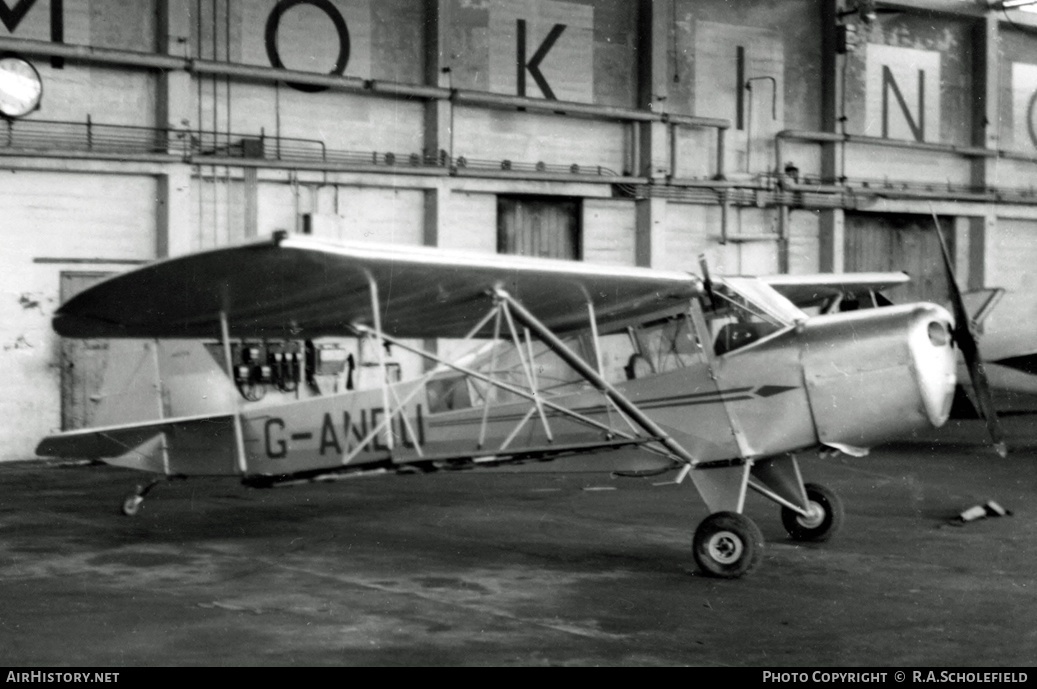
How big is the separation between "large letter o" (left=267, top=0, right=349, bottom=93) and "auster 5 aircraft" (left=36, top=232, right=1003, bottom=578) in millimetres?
9514

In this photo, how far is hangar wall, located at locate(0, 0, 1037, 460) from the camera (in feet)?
55.8

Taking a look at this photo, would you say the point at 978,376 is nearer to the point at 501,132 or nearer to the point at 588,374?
the point at 588,374

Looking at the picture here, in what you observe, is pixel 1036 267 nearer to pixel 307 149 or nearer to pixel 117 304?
pixel 307 149

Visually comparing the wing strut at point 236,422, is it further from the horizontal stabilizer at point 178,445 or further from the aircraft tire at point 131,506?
the aircraft tire at point 131,506

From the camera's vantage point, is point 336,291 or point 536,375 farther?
point 536,375

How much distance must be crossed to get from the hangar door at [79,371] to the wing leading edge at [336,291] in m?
8.57

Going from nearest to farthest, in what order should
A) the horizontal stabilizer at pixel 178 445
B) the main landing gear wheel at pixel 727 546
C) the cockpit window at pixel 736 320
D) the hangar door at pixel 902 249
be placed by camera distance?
the main landing gear wheel at pixel 727 546 → the cockpit window at pixel 736 320 → the horizontal stabilizer at pixel 178 445 → the hangar door at pixel 902 249

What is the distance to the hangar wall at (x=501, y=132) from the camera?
55.8ft

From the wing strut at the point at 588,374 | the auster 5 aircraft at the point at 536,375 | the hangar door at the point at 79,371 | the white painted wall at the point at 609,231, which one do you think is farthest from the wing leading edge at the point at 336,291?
the white painted wall at the point at 609,231

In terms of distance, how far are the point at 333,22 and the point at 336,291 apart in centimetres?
1241

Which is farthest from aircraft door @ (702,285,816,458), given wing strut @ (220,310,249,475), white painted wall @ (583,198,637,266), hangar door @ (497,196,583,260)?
white painted wall @ (583,198,637,266)

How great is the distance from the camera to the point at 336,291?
Answer: 7.88 meters

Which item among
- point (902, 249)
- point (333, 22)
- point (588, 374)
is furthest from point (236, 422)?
point (902, 249)
